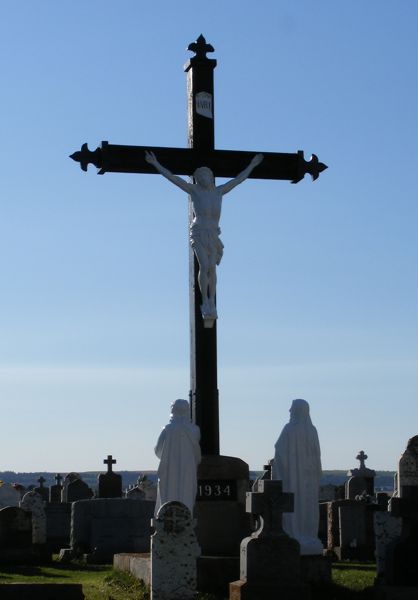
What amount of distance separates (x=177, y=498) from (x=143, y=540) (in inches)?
236

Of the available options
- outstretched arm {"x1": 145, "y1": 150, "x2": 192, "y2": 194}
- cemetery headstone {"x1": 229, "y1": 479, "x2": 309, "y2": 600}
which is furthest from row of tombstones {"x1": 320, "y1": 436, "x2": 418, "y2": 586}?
outstretched arm {"x1": 145, "y1": 150, "x2": 192, "y2": 194}

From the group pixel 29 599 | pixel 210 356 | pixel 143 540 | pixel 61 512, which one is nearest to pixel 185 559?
pixel 29 599

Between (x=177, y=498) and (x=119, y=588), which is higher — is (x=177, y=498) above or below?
above

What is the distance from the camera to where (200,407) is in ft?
50.6

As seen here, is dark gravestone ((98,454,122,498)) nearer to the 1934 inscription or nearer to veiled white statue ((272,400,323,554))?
the 1934 inscription

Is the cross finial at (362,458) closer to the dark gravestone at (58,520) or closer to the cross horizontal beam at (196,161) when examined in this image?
the dark gravestone at (58,520)

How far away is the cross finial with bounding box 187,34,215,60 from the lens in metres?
16.3

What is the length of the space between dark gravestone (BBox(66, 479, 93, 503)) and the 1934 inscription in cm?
1376

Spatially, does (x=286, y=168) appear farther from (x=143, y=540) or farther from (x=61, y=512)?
(x=61, y=512)

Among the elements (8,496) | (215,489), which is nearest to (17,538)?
(215,489)

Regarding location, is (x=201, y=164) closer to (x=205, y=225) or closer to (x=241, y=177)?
(x=241, y=177)

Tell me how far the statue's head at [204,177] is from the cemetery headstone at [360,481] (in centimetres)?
1412

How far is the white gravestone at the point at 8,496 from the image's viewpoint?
34.3m

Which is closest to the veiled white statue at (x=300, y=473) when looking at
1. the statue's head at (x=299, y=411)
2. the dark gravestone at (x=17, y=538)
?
the statue's head at (x=299, y=411)
